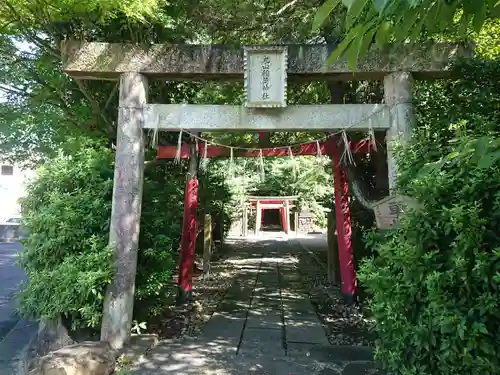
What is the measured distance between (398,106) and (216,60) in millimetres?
2214

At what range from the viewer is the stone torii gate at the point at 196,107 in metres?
4.95

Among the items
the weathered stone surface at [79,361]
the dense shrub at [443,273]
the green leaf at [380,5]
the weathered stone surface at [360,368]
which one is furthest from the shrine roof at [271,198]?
the green leaf at [380,5]

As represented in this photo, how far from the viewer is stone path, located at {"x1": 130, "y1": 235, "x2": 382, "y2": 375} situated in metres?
4.48

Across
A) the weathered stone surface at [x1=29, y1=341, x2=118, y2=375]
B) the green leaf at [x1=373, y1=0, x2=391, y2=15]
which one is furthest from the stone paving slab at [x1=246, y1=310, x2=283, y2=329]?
the green leaf at [x1=373, y1=0, x2=391, y2=15]

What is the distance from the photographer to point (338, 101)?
700 centimetres

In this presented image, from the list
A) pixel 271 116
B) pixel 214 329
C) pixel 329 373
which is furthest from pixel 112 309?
pixel 271 116

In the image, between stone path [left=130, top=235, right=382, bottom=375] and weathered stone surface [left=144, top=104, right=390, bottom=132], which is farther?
weathered stone surface [left=144, top=104, right=390, bottom=132]

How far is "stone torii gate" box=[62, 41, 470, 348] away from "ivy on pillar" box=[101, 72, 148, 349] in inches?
0.4

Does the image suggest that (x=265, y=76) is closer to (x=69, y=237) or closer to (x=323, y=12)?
(x=69, y=237)

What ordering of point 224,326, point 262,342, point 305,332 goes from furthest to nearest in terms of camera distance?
1. point 224,326
2. point 305,332
3. point 262,342

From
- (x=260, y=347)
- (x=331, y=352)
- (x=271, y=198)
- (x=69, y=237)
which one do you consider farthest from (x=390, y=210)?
(x=271, y=198)

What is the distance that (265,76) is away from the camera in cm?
494

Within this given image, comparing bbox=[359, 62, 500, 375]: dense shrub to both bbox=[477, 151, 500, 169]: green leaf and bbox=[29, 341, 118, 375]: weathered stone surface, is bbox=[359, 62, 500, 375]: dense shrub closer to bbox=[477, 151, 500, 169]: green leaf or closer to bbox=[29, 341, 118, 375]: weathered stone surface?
bbox=[477, 151, 500, 169]: green leaf

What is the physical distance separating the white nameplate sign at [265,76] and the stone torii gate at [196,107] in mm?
35
